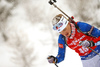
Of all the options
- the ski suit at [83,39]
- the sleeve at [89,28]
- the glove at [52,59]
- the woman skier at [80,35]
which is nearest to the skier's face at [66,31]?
the woman skier at [80,35]

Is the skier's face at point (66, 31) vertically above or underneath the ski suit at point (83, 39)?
above

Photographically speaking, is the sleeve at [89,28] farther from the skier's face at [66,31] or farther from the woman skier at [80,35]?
the skier's face at [66,31]

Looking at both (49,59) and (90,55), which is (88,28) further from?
(49,59)

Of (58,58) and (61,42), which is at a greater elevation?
(61,42)

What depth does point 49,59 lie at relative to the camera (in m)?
4.50

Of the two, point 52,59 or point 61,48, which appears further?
point 61,48

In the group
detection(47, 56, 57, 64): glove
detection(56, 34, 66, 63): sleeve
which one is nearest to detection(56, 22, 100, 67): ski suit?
detection(56, 34, 66, 63): sleeve

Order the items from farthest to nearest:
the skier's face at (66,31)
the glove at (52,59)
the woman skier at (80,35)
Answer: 1. the glove at (52,59)
2. the skier's face at (66,31)
3. the woman skier at (80,35)

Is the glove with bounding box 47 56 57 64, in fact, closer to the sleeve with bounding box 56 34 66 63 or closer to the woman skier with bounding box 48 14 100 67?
the sleeve with bounding box 56 34 66 63

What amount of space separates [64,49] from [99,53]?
48.2 inches

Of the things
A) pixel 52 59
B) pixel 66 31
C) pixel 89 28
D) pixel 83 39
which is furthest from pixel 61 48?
pixel 89 28

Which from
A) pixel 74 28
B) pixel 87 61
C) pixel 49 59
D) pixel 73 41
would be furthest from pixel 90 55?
pixel 49 59

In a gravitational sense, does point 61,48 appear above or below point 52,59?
above

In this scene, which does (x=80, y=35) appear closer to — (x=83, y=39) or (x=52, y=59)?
(x=83, y=39)
